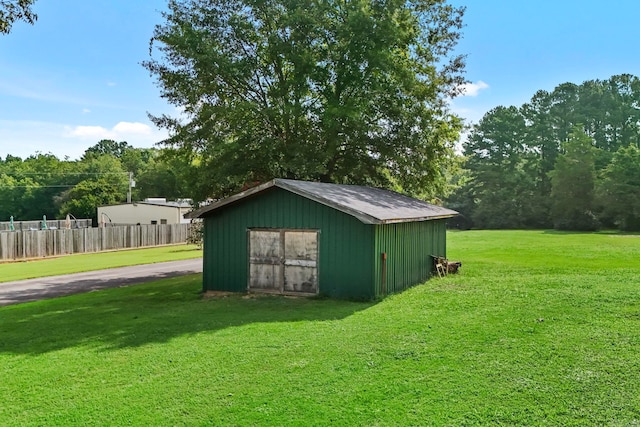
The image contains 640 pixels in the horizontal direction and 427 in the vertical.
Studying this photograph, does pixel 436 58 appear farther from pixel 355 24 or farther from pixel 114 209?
pixel 114 209

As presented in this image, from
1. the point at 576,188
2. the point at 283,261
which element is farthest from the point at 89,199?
the point at 576,188

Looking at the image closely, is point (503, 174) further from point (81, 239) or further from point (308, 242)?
point (308, 242)

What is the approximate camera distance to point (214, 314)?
10.9 meters

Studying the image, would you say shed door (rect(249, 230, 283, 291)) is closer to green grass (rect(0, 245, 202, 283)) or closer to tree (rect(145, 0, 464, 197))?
tree (rect(145, 0, 464, 197))

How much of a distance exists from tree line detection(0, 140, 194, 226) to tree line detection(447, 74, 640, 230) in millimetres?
39790

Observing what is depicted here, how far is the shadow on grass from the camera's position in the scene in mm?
9008

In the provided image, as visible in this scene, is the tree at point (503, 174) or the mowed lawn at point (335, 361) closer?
the mowed lawn at point (335, 361)

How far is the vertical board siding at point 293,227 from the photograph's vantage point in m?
12.2

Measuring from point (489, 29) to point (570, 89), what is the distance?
181 feet

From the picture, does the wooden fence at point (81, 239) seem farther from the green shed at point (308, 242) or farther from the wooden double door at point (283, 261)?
the wooden double door at point (283, 261)

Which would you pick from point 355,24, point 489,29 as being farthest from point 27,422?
point 489,29

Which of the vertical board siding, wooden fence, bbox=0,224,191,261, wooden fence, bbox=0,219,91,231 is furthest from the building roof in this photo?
wooden fence, bbox=0,219,91,231

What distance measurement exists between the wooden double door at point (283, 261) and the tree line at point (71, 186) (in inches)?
1793

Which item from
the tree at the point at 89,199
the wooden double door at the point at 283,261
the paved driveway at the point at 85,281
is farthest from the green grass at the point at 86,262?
the tree at the point at 89,199
